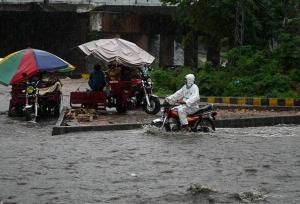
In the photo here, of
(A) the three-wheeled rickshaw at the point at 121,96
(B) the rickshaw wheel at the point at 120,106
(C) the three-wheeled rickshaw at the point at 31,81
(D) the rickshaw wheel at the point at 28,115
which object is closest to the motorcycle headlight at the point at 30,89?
(C) the three-wheeled rickshaw at the point at 31,81

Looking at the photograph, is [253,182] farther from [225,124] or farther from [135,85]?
[135,85]

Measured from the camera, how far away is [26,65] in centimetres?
1864

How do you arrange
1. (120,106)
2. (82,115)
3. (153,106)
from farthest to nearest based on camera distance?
(120,106), (153,106), (82,115)

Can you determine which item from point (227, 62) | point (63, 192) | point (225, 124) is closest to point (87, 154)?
point (63, 192)

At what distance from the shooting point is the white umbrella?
19220 millimetres

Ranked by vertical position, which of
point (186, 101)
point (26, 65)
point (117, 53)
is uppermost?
point (117, 53)

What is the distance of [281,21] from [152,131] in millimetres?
12727

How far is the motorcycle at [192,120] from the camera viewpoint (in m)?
14.8

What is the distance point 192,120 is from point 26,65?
6096 mm

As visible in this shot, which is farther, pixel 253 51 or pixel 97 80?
pixel 253 51

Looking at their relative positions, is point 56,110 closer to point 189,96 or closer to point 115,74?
point 115,74

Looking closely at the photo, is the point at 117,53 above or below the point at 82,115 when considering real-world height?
above

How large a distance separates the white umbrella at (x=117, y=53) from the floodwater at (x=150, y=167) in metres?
4.14

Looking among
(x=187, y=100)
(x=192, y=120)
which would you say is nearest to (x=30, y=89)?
(x=187, y=100)
